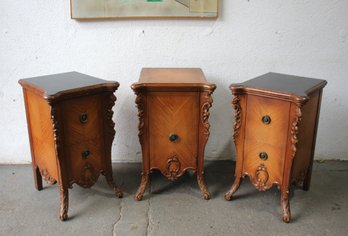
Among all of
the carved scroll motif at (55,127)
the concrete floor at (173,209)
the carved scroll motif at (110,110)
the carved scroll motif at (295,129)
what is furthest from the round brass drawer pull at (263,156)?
the carved scroll motif at (55,127)

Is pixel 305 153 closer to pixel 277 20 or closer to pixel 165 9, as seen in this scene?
pixel 277 20

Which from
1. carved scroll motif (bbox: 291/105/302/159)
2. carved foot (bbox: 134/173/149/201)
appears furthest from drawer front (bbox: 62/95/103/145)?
carved scroll motif (bbox: 291/105/302/159)

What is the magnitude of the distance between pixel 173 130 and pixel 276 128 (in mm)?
577

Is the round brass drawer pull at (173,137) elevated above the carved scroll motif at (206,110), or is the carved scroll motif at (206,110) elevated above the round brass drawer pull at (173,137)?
the carved scroll motif at (206,110)

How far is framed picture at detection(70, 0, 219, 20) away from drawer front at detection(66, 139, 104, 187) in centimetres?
87

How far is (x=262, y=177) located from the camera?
197cm

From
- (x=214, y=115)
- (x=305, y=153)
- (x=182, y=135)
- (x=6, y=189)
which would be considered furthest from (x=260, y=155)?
(x=6, y=189)

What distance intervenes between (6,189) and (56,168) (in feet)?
1.91

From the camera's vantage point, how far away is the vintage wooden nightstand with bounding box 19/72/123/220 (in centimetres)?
179

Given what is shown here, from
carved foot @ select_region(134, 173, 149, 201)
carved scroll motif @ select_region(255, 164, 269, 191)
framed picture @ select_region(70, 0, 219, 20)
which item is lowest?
carved foot @ select_region(134, 173, 149, 201)

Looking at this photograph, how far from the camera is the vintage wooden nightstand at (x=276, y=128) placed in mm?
1781

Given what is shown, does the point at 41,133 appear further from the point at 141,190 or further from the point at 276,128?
the point at 276,128

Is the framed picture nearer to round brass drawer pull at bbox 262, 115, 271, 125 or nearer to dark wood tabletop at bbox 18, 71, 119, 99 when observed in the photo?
dark wood tabletop at bbox 18, 71, 119, 99

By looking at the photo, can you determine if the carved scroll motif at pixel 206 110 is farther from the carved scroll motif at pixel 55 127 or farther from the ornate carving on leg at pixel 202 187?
the carved scroll motif at pixel 55 127
